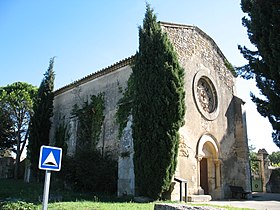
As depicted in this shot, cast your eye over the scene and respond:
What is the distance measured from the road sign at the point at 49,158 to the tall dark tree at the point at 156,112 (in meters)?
5.98

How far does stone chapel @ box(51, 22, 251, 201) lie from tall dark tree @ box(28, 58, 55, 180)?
160 centimetres

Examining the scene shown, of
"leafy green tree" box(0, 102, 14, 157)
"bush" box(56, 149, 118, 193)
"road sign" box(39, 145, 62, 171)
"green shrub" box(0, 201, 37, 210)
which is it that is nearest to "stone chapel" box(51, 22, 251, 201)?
"bush" box(56, 149, 118, 193)

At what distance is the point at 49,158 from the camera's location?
205 inches

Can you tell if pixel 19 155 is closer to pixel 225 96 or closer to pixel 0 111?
pixel 0 111

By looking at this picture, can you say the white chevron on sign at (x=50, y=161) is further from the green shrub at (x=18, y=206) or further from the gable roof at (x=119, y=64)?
the gable roof at (x=119, y=64)

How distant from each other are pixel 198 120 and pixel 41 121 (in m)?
10.7

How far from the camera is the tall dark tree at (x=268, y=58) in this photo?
7.78 metres

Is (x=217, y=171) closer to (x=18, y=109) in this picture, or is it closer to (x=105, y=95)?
(x=105, y=95)

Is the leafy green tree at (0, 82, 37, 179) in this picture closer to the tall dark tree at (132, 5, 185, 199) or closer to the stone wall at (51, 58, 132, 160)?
the stone wall at (51, 58, 132, 160)

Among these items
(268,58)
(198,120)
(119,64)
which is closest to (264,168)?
(198,120)

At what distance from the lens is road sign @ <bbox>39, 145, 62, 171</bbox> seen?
16.7ft

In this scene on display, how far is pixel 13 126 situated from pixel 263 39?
21989 mm

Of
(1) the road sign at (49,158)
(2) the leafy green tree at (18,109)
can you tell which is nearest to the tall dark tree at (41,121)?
(2) the leafy green tree at (18,109)

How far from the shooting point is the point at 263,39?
802cm
